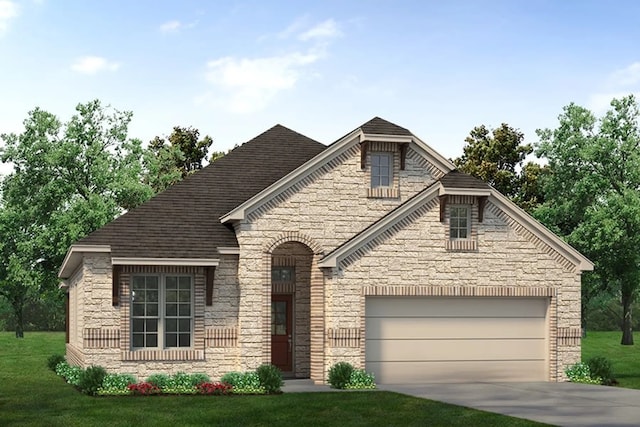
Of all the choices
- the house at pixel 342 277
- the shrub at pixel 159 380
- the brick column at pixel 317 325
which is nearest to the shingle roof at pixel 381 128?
the house at pixel 342 277

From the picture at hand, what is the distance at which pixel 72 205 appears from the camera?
154ft

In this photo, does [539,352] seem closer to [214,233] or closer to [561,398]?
[561,398]

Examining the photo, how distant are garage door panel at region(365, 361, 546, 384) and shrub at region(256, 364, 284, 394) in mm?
2765

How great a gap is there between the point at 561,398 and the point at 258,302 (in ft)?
26.6

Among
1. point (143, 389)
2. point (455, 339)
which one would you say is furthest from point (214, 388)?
point (455, 339)

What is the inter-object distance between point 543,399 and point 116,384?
33.6 feet

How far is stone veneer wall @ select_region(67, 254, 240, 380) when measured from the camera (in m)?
24.4

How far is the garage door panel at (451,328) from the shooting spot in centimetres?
2583

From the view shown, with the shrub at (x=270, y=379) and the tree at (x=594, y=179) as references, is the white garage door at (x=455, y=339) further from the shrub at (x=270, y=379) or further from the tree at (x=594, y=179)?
the tree at (x=594, y=179)

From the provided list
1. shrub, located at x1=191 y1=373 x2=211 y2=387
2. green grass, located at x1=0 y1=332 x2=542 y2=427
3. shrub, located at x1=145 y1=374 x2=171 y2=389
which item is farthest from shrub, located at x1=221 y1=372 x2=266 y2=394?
shrub, located at x1=145 y1=374 x2=171 y2=389

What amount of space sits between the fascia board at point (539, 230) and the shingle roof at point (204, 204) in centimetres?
624

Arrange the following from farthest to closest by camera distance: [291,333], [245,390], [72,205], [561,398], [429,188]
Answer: [72,205], [291,333], [429,188], [245,390], [561,398]

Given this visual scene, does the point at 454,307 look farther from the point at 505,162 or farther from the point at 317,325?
the point at 505,162

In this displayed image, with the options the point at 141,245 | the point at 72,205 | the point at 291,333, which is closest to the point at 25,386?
the point at 141,245
